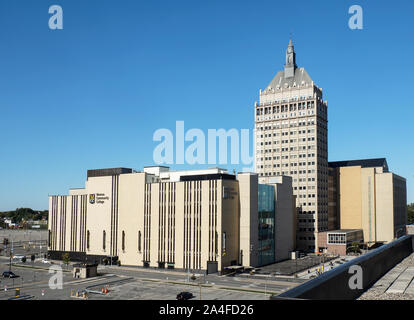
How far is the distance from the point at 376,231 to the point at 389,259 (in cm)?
13015

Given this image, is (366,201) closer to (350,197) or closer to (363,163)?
(350,197)

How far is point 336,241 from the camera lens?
469ft

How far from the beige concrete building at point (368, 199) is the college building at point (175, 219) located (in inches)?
1569

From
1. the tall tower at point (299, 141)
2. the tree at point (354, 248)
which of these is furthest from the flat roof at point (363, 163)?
the tree at point (354, 248)

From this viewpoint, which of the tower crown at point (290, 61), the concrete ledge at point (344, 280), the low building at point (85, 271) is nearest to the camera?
the concrete ledge at point (344, 280)

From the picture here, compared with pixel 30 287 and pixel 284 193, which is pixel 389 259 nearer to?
pixel 30 287

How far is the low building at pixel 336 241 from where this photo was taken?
142 meters

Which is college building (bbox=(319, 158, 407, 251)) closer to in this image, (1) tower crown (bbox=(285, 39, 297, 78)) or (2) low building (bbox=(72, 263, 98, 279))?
(1) tower crown (bbox=(285, 39, 297, 78))

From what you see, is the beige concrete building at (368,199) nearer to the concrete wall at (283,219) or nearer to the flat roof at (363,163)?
the flat roof at (363,163)

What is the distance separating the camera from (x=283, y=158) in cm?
15762

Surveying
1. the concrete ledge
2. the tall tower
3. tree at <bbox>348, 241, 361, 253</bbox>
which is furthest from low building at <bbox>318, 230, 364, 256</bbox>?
the concrete ledge

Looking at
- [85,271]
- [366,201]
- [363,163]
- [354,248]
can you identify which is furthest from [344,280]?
[363,163]

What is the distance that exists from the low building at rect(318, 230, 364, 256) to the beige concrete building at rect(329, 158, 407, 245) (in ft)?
59.4
